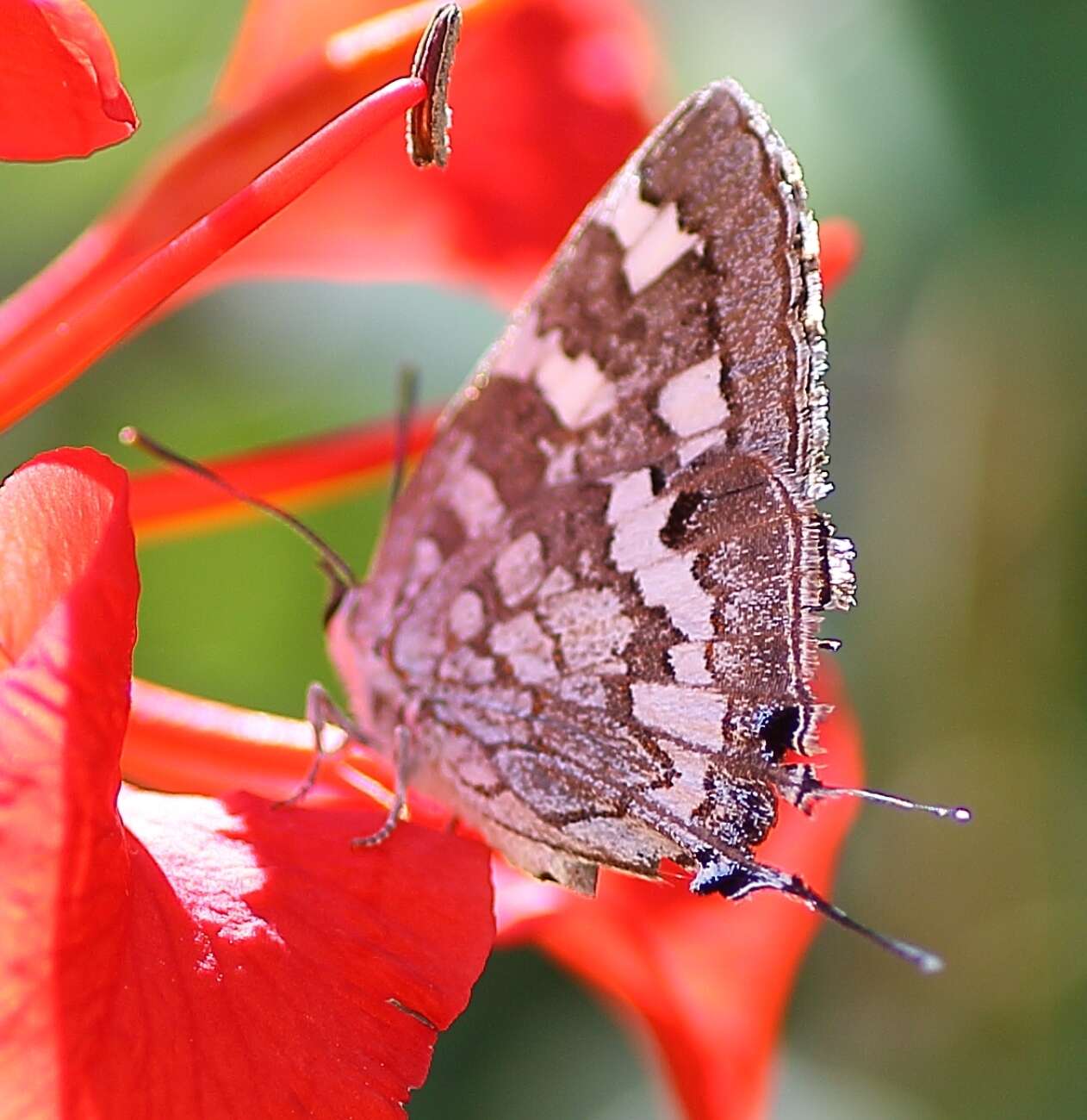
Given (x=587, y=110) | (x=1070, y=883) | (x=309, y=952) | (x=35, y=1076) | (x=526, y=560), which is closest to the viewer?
(x=35, y=1076)

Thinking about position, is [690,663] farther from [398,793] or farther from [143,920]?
[143,920]

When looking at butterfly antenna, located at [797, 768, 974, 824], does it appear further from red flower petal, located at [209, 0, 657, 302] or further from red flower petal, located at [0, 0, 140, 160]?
red flower petal, located at [209, 0, 657, 302]

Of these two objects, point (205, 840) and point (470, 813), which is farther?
point (470, 813)

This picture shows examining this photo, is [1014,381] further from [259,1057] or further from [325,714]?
[259,1057]

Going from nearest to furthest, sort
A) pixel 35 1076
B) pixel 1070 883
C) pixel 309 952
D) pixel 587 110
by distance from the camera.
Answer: pixel 35 1076, pixel 309 952, pixel 587 110, pixel 1070 883

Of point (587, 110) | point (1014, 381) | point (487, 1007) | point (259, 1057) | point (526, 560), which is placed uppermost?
point (587, 110)

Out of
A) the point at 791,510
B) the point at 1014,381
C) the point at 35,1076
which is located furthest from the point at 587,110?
the point at 35,1076

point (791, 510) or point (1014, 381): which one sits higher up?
point (1014, 381)

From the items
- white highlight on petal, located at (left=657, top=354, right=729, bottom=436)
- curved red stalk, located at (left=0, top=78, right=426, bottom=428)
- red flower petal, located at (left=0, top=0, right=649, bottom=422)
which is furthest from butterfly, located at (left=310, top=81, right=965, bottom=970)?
red flower petal, located at (left=0, top=0, right=649, bottom=422)
